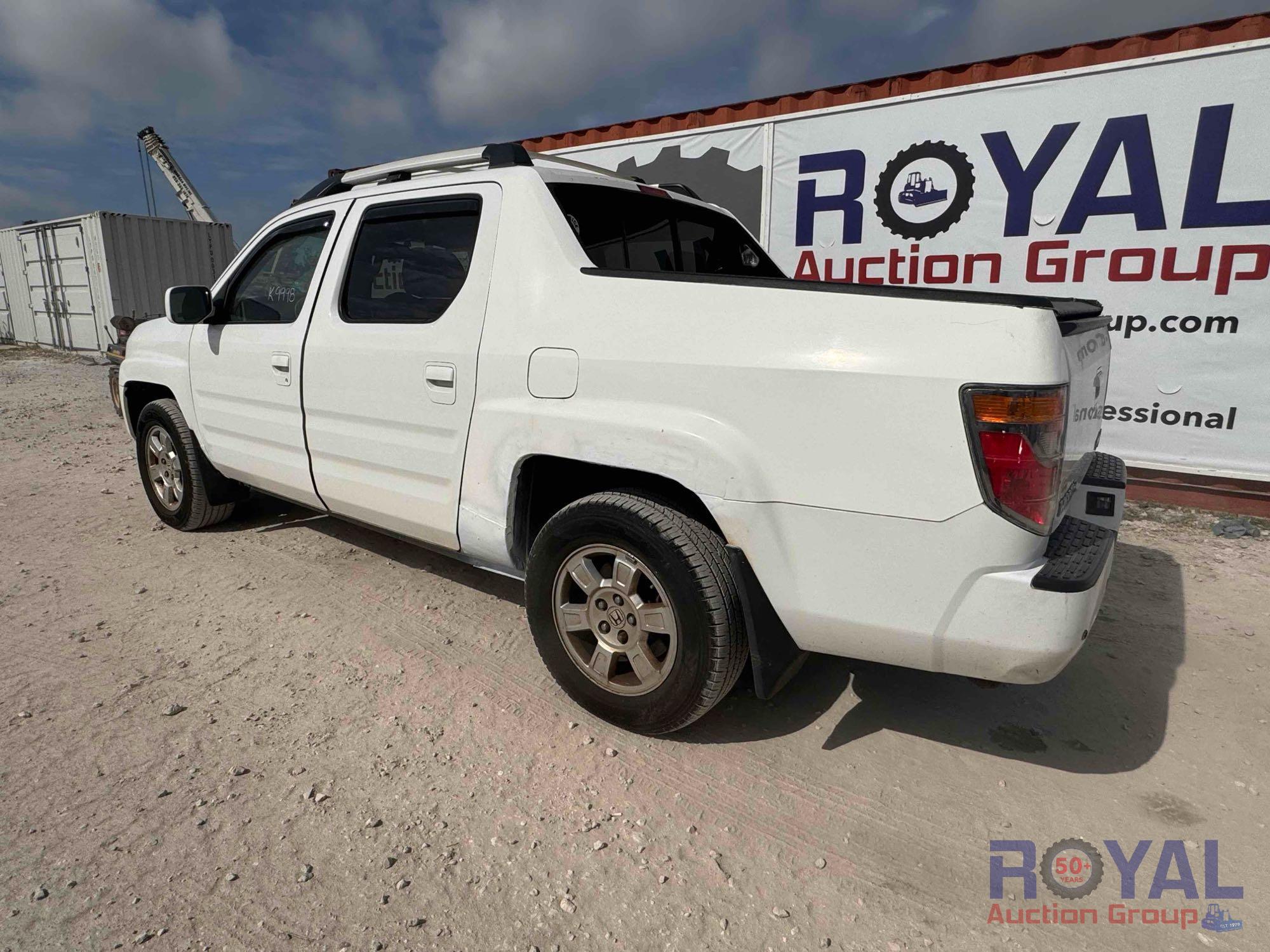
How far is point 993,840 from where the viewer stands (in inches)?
85.7

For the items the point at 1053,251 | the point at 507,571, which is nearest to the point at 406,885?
the point at 507,571

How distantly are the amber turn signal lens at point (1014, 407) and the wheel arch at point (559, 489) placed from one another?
87 cm

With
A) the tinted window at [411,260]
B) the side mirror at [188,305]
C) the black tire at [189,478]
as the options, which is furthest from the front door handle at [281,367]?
the black tire at [189,478]

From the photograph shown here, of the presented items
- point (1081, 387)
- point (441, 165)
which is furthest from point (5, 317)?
point (1081, 387)

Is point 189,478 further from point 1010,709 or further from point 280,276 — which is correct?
point 1010,709

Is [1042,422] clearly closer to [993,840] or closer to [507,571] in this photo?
[993,840]

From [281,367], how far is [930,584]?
3003mm

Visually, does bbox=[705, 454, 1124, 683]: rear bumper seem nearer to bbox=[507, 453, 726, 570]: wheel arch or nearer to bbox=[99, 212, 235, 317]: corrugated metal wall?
bbox=[507, 453, 726, 570]: wheel arch

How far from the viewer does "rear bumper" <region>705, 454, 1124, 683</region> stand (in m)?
1.92

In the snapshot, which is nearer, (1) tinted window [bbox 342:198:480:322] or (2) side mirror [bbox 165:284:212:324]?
(1) tinted window [bbox 342:198:480:322]

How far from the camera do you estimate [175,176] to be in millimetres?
22578

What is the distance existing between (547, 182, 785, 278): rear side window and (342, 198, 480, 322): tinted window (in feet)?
1.36

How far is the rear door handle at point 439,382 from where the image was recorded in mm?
2820

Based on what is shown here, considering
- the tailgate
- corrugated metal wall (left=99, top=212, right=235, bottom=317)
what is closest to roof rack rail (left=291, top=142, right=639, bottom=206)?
the tailgate
